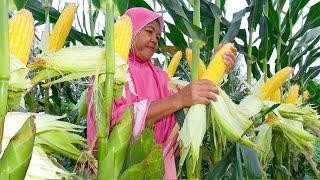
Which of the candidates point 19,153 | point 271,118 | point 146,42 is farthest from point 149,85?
point 19,153

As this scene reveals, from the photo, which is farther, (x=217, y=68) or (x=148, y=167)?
(x=217, y=68)

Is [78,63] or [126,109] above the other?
[78,63]

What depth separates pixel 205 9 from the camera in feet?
8.15

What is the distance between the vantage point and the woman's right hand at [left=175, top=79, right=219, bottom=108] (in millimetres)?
1806

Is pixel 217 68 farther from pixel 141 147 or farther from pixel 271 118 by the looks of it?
pixel 141 147

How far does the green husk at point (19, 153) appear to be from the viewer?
995mm

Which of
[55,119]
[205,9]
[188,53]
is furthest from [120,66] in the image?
[205,9]

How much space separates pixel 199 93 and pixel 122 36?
48cm

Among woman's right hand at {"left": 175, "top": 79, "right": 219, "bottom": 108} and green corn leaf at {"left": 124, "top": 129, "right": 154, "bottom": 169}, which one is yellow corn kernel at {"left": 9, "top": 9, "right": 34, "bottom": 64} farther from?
woman's right hand at {"left": 175, "top": 79, "right": 219, "bottom": 108}

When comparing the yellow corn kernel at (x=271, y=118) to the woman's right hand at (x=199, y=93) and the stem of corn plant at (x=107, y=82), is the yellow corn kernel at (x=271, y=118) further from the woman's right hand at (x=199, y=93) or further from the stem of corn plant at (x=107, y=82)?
the stem of corn plant at (x=107, y=82)

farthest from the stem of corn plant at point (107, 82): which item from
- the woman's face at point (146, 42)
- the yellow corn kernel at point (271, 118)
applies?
the yellow corn kernel at point (271, 118)

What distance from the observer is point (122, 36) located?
143cm

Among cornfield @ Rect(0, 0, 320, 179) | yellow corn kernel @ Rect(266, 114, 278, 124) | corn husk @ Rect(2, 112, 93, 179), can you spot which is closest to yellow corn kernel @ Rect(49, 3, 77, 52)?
cornfield @ Rect(0, 0, 320, 179)

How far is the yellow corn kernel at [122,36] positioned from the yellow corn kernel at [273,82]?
89 centimetres
